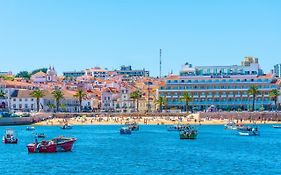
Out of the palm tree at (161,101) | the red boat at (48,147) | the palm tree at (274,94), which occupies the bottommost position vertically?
the red boat at (48,147)

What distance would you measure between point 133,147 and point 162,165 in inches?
1002

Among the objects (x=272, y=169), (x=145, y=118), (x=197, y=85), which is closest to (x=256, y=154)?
(x=272, y=169)

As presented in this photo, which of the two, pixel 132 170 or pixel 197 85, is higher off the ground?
pixel 197 85

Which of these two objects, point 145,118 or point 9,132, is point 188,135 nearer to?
point 9,132

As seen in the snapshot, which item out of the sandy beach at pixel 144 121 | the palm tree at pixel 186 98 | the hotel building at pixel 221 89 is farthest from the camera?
the hotel building at pixel 221 89

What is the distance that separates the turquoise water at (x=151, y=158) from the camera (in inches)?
2726

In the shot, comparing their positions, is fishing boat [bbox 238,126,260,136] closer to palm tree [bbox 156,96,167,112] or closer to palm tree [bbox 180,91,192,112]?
palm tree [bbox 180,91,192,112]

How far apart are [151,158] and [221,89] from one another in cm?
11697

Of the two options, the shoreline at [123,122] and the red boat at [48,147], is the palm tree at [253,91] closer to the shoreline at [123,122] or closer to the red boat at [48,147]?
the shoreline at [123,122]

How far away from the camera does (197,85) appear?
197250mm

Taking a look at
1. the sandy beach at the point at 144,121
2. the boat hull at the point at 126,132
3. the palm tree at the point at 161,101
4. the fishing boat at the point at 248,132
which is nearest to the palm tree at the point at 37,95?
the sandy beach at the point at 144,121

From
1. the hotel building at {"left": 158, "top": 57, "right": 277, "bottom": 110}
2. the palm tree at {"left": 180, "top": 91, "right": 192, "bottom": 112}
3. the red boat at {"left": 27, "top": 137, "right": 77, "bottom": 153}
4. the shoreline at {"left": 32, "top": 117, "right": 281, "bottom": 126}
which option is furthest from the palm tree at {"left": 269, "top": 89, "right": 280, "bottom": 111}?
the red boat at {"left": 27, "top": 137, "right": 77, "bottom": 153}

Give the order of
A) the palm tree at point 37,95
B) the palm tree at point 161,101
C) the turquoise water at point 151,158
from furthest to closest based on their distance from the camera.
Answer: the palm tree at point 161,101, the palm tree at point 37,95, the turquoise water at point 151,158

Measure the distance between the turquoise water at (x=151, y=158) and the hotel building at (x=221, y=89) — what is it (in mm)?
84177
